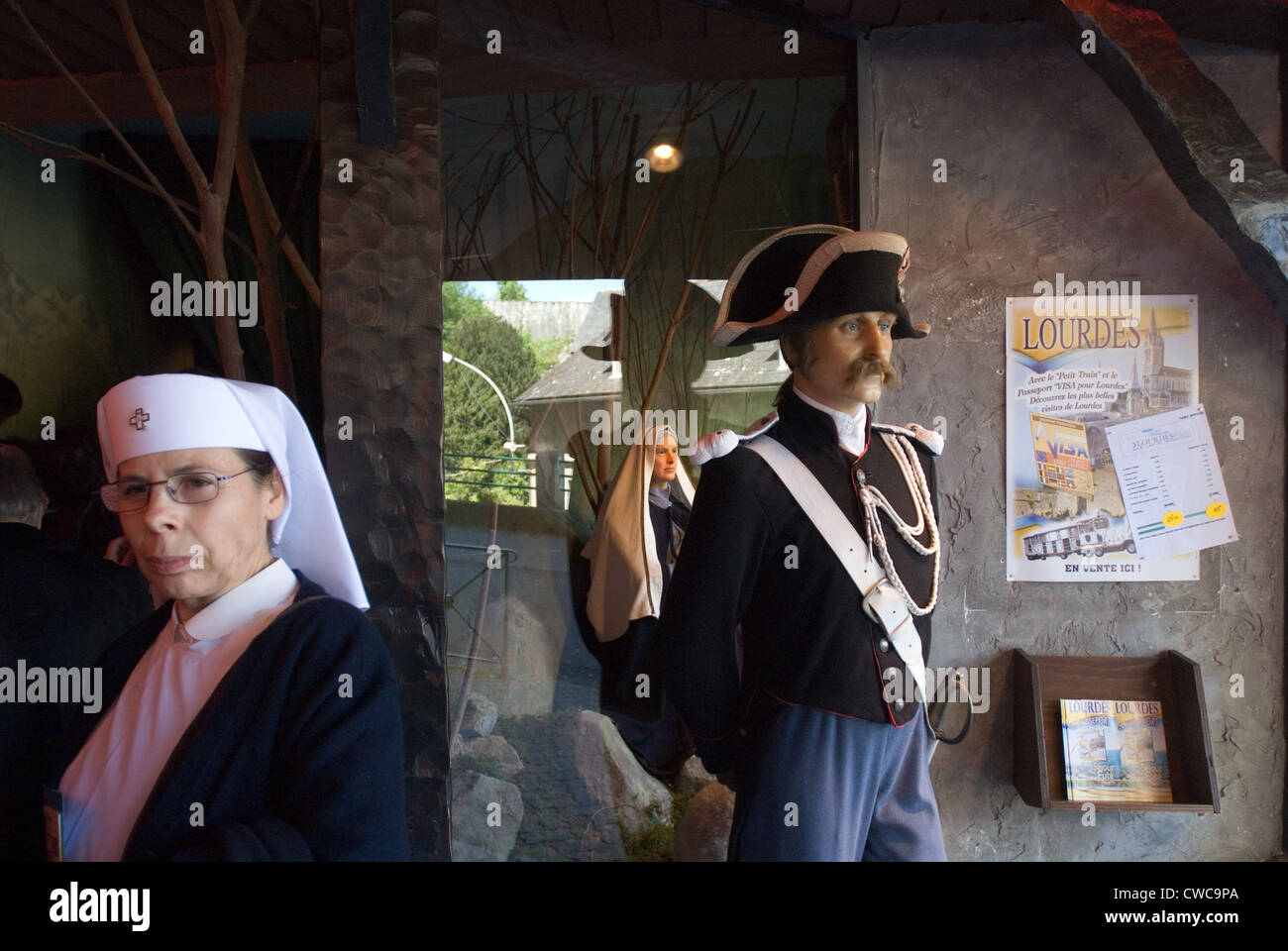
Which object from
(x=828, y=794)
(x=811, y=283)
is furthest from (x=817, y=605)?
(x=811, y=283)

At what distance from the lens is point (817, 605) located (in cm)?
196

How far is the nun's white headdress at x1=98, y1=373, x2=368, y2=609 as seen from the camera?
1.64m

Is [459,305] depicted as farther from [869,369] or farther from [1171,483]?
[1171,483]

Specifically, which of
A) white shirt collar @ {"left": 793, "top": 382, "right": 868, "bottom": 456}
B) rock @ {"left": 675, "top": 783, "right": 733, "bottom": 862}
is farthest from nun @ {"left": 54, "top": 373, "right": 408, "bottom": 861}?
rock @ {"left": 675, "top": 783, "right": 733, "bottom": 862}

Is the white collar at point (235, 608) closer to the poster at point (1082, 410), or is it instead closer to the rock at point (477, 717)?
the rock at point (477, 717)

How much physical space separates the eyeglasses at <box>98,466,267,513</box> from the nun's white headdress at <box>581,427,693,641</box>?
1.40m

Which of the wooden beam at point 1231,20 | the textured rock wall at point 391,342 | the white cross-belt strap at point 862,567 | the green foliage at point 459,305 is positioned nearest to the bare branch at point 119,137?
the textured rock wall at point 391,342

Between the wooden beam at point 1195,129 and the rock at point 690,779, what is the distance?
2.22 meters

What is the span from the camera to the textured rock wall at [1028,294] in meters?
2.84

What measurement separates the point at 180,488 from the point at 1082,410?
2.50 metres

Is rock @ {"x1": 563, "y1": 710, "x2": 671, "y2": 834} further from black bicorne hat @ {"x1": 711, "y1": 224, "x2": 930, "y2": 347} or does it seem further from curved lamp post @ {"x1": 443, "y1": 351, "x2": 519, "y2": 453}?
black bicorne hat @ {"x1": 711, "y1": 224, "x2": 930, "y2": 347}

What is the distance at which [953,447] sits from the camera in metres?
2.87

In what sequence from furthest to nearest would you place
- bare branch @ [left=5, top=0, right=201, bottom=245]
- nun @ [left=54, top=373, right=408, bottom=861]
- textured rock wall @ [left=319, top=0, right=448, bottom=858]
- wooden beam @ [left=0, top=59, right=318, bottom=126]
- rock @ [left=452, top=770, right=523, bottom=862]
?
rock @ [left=452, top=770, right=523, bottom=862] → wooden beam @ [left=0, top=59, right=318, bottom=126] → bare branch @ [left=5, top=0, right=201, bottom=245] → textured rock wall @ [left=319, top=0, right=448, bottom=858] → nun @ [left=54, top=373, right=408, bottom=861]

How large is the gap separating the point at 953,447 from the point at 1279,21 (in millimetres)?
1563
